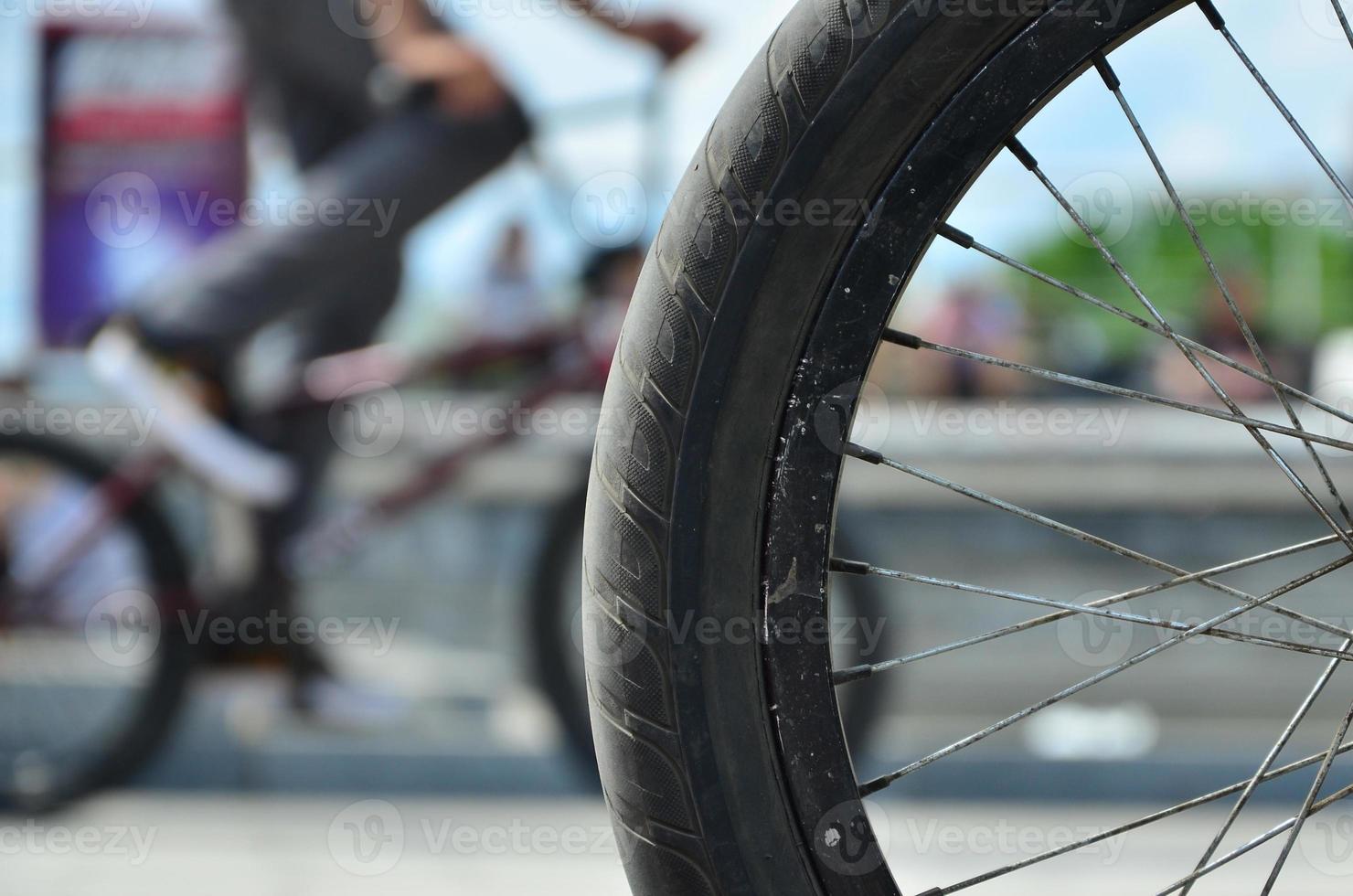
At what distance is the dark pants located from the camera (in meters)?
2.47

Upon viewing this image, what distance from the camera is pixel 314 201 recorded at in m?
2.51

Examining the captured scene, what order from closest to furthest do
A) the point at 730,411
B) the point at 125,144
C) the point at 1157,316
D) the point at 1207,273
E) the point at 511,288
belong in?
the point at 730,411
the point at 1157,316
the point at 511,288
the point at 1207,273
the point at 125,144

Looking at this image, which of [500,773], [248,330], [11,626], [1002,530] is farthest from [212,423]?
[1002,530]

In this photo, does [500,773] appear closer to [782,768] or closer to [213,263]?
[213,263]

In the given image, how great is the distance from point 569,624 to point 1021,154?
1892mm

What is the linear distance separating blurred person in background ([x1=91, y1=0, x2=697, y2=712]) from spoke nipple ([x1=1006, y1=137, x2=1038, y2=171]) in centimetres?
170

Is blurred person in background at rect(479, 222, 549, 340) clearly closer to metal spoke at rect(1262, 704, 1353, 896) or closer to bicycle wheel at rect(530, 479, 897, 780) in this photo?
bicycle wheel at rect(530, 479, 897, 780)

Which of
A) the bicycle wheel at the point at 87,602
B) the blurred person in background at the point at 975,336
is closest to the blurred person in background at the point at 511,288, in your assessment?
the bicycle wheel at the point at 87,602

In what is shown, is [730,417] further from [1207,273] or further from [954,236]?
[1207,273]

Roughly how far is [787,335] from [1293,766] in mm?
508

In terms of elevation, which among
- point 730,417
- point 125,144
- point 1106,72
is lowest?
point 730,417

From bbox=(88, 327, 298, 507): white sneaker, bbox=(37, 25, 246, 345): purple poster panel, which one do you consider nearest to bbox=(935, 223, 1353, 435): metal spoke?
bbox=(88, 327, 298, 507): white sneaker

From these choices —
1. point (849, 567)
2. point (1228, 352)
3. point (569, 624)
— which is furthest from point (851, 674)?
point (1228, 352)

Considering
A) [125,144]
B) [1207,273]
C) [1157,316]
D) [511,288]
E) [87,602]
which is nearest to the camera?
[1157,316]
